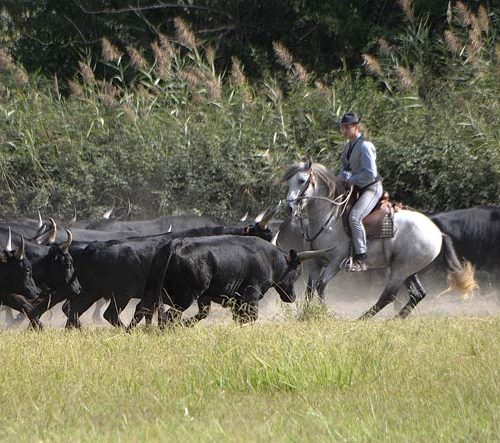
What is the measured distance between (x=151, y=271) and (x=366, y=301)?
518 cm

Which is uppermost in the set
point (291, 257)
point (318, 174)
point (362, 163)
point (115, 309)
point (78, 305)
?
point (362, 163)

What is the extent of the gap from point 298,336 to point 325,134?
35.8 feet

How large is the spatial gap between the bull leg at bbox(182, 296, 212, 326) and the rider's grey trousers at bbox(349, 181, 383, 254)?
6.45 feet

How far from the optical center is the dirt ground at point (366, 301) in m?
18.1

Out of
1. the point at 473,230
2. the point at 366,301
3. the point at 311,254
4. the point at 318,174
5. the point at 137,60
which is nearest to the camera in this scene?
the point at 311,254

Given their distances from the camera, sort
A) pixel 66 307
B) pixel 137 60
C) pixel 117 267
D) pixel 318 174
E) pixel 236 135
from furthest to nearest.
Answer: pixel 137 60
pixel 236 135
pixel 66 307
pixel 318 174
pixel 117 267

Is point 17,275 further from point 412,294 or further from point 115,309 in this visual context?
point 412,294

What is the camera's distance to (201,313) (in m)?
14.9

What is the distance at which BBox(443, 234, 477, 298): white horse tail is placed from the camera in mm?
16828

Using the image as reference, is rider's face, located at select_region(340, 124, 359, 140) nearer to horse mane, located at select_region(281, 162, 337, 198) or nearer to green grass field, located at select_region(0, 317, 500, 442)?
horse mane, located at select_region(281, 162, 337, 198)

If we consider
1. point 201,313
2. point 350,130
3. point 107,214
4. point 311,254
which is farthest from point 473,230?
point 107,214

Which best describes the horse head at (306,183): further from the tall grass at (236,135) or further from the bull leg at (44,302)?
the tall grass at (236,135)

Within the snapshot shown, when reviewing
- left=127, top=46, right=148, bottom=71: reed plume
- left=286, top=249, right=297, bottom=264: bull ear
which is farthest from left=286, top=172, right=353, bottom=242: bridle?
left=127, top=46, right=148, bottom=71: reed plume

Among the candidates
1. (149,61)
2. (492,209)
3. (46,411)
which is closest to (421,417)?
(46,411)
